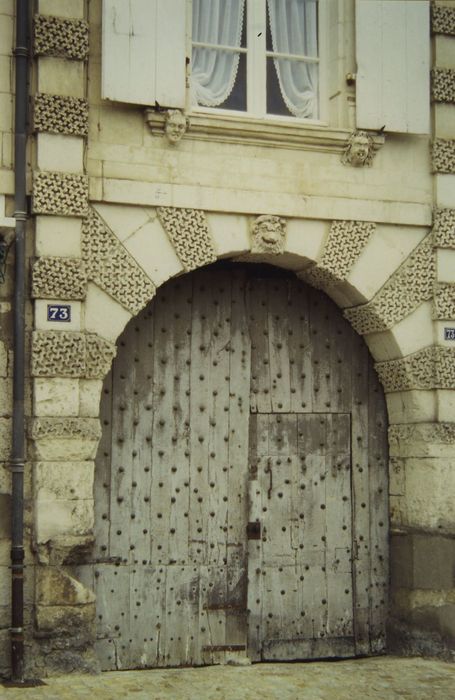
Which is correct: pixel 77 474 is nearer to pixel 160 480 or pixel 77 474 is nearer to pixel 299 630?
pixel 160 480

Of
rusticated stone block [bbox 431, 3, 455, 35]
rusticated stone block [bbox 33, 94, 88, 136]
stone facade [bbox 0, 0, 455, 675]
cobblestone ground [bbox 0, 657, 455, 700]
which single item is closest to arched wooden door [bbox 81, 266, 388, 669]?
stone facade [bbox 0, 0, 455, 675]

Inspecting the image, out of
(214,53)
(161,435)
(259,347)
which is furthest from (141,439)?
(214,53)

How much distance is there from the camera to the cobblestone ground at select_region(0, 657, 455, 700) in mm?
7262

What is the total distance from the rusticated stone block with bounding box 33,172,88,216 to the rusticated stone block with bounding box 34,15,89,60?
81cm

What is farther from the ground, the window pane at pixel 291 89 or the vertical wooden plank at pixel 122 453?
the window pane at pixel 291 89

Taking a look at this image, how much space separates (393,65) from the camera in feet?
28.2

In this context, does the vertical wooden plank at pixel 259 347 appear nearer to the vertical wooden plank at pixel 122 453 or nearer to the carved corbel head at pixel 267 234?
the carved corbel head at pixel 267 234

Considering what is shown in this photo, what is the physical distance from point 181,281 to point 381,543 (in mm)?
2489

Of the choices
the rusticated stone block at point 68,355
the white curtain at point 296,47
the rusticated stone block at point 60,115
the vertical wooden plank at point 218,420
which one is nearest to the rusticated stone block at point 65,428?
the rusticated stone block at point 68,355

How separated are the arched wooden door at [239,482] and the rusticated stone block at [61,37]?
181 cm

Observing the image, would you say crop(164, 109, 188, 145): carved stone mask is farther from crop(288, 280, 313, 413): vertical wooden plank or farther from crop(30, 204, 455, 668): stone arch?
crop(288, 280, 313, 413): vertical wooden plank

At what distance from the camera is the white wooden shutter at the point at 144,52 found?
7.83 m

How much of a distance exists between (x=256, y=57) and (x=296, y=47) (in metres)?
0.36

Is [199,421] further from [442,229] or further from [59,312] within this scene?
[442,229]
